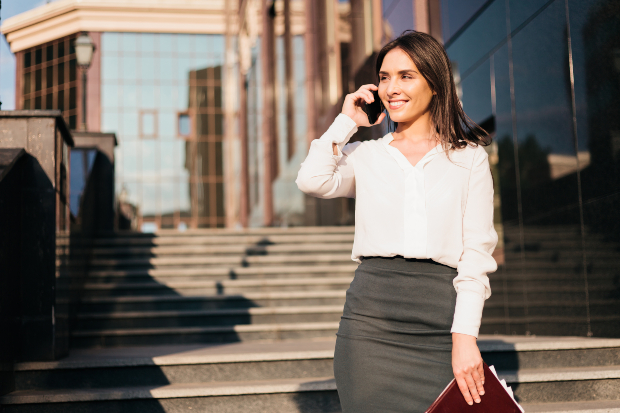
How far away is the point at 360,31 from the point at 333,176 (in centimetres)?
1262

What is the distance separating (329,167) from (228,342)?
463 cm

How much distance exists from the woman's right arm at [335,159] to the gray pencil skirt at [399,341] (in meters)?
0.31

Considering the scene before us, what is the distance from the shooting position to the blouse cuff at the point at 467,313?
1855 mm

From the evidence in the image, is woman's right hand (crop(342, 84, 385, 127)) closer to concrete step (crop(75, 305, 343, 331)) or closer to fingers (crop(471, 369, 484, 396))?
fingers (crop(471, 369, 484, 396))

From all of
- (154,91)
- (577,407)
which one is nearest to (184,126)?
(154,91)

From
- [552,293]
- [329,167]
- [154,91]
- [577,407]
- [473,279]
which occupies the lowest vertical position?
[577,407]

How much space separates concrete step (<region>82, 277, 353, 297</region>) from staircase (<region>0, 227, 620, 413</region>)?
1 centimetres

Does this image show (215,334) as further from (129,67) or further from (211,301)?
(129,67)

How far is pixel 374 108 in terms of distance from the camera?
2266 millimetres

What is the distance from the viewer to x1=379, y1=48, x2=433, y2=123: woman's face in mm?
2096

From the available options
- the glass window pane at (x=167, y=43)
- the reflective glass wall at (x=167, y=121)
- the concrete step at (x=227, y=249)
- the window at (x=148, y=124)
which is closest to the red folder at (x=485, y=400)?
the concrete step at (x=227, y=249)

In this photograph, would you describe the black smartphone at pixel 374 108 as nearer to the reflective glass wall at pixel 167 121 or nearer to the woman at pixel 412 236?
the woman at pixel 412 236

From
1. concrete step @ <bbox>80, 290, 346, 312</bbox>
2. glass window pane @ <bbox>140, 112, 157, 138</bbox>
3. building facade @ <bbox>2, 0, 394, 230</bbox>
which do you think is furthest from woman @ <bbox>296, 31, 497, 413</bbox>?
glass window pane @ <bbox>140, 112, 157, 138</bbox>

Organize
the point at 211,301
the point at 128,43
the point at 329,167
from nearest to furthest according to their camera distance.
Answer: the point at 329,167, the point at 211,301, the point at 128,43
